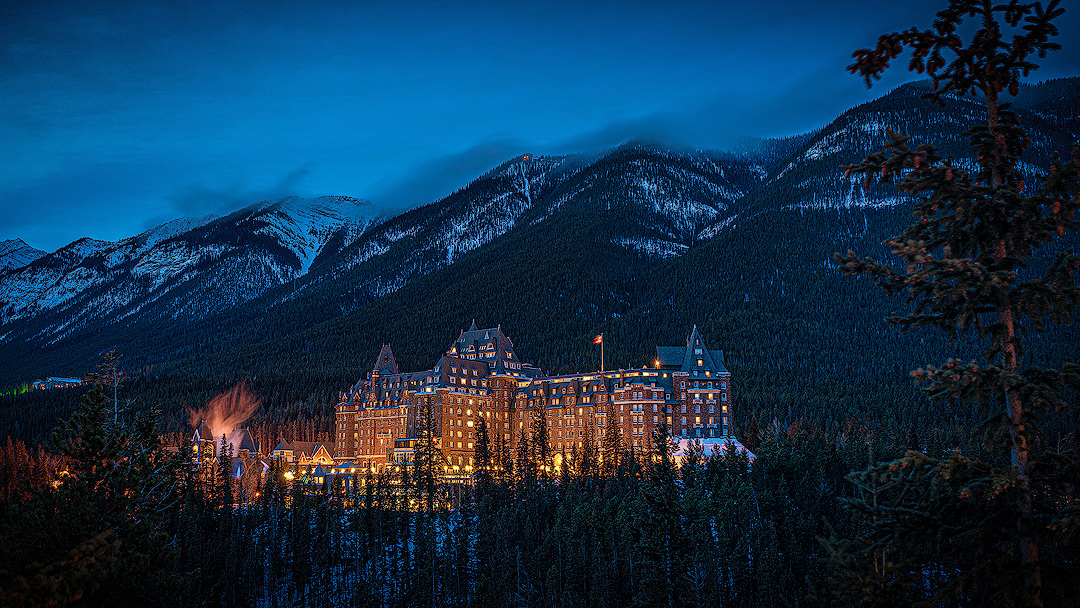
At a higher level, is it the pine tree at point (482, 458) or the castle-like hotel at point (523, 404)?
the castle-like hotel at point (523, 404)

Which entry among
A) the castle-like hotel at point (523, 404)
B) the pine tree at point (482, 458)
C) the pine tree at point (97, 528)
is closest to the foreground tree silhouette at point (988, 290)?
the pine tree at point (97, 528)

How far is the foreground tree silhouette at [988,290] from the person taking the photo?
1507 centimetres

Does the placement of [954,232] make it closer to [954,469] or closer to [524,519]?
[954,469]

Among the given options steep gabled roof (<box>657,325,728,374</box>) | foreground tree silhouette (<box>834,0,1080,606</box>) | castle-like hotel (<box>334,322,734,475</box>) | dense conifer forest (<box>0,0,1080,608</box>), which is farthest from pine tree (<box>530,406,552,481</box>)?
foreground tree silhouette (<box>834,0,1080,606</box>)

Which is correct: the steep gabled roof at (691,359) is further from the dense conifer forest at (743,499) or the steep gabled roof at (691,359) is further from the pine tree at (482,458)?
the pine tree at (482,458)

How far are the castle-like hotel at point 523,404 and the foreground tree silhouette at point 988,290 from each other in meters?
137

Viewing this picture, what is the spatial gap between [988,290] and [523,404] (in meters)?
164

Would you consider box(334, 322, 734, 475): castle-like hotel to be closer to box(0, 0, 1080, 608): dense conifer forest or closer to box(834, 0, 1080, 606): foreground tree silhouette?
box(0, 0, 1080, 608): dense conifer forest

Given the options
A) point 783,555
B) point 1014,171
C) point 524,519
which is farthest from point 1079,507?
point 524,519

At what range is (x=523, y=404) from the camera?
177125 millimetres

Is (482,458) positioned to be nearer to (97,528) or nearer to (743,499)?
(743,499)

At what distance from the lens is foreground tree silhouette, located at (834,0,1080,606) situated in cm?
1507

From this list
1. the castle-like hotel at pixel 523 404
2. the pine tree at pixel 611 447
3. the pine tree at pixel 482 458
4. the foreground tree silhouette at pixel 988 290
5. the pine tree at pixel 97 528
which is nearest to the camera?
the foreground tree silhouette at pixel 988 290

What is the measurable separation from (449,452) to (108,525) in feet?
427
